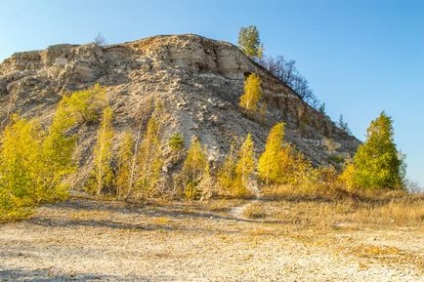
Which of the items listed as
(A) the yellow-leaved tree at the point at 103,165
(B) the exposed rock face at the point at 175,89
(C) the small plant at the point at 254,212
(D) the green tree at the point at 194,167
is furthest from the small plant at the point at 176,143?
(C) the small plant at the point at 254,212

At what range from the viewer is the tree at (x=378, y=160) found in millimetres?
36406

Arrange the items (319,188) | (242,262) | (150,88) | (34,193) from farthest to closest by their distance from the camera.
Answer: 1. (150,88)
2. (319,188)
3. (34,193)
4. (242,262)

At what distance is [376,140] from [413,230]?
16.0 meters

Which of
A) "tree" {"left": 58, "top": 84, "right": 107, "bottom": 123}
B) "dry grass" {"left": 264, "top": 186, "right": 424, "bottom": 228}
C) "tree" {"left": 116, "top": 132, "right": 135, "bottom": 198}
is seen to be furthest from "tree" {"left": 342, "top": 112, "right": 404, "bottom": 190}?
"tree" {"left": 58, "top": 84, "right": 107, "bottom": 123}

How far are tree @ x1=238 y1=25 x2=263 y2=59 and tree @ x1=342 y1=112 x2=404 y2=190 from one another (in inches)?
2143

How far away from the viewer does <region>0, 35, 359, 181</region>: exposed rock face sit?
151ft

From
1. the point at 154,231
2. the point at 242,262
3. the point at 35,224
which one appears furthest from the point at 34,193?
the point at 242,262

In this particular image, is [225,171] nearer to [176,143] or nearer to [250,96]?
[176,143]

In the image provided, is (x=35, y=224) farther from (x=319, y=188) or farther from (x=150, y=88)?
(x=150, y=88)

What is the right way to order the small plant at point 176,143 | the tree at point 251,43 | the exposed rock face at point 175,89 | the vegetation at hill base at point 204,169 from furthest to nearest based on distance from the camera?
the tree at point 251,43, the exposed rock face at point 175,89, the small plant at point 176,143, the vegetation at hill base at point 204,169

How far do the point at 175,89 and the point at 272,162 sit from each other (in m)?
20.0

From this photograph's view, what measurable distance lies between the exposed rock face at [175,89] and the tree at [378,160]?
9837mm

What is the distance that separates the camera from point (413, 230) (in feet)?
73.2

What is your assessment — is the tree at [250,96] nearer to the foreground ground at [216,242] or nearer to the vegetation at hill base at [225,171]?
the vegetation at hill base at [225,171]
